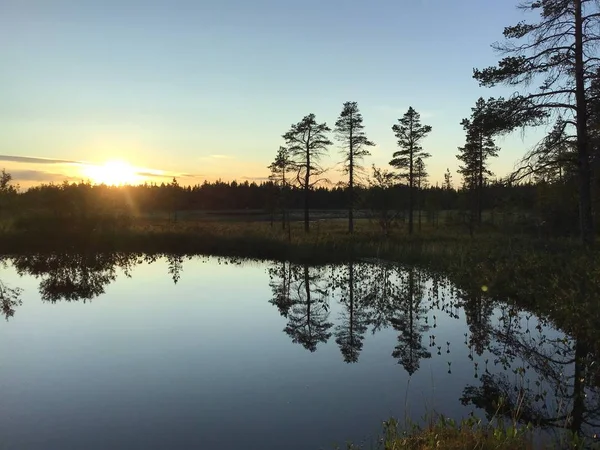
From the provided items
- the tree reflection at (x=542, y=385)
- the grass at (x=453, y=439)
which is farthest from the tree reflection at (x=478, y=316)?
the grass at (x=453, y=439)

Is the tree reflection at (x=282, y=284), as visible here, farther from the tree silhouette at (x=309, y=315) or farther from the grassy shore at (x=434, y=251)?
the grassy shore at (x=434, y=251)

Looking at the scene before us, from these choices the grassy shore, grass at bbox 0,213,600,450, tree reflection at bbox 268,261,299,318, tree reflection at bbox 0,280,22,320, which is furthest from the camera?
tree reflection at bbox 268,261,299,318

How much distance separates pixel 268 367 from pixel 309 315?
232 inches

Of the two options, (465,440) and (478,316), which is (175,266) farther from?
(465,440)

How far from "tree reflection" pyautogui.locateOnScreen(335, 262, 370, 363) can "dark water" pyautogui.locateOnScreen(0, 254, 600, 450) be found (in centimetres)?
7

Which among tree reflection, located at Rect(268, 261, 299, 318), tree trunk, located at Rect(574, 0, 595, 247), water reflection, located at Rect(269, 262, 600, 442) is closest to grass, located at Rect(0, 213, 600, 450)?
water reflection, located at Rect(269, 262, 600, 442)

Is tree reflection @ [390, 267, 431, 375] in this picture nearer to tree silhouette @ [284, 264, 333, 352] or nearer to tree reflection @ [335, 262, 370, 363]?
tree reflection @ [335, 262, 370, 363]

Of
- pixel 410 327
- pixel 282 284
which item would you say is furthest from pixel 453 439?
pixel 282 284

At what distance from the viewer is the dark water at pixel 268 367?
23.8 ft

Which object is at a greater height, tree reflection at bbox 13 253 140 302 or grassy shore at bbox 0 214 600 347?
grassy shore at bbox 0 214 600 347

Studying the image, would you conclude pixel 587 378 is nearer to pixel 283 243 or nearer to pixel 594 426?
pixel 594 426

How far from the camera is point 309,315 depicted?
16016 millimetres

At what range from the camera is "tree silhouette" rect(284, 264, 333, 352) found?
12.9m

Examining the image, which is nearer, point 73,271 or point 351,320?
point 351,320
